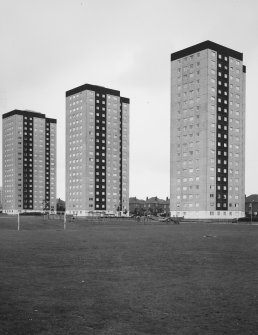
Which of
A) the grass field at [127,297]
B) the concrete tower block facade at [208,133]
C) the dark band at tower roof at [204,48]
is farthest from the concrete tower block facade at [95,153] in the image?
the grass field at [127,297]

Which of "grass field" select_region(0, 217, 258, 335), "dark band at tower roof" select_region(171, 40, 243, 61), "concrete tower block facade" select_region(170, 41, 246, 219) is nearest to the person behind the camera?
"grass field" select_region(0, 217, 258, 335)

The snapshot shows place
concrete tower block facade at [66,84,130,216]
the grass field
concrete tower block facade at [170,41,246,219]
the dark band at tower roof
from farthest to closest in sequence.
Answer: concrete tower block facade at [66,84,130,216]
the dark band at tower roof
concrete tower block facade at [170,41,246,219]
the grass field

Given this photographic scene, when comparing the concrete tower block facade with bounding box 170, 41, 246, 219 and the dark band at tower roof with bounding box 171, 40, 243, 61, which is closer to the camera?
the concrete tower block facade with bounding box 170, 41, 246, 219

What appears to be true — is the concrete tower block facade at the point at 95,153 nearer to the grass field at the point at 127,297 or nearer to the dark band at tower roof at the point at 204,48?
the dark band at tower roof at the point at 204,48

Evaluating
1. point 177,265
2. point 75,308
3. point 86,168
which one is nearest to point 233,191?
point 86,168

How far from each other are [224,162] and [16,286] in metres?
112

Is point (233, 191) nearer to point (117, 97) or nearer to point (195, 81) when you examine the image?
point (195, 81)

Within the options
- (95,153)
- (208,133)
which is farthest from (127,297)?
(95,153)

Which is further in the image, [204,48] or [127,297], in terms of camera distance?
[204,48]

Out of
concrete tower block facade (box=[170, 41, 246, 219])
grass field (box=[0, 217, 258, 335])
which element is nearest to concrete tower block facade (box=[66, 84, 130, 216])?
concrete tower block facade (box=[170, 41, 246, 219])

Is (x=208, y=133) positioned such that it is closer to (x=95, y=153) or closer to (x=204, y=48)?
(x=204, y=48)

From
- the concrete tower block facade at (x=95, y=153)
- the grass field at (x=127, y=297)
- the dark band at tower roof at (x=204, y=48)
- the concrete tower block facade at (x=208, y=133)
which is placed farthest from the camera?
the concrete tower block facade at (x=95, y=153)

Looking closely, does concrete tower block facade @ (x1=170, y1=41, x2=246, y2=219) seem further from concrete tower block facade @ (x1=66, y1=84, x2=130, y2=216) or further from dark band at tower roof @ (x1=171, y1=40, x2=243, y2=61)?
concrete tower block facade @ (x1=66, y1=84, x2=130, y2=216)

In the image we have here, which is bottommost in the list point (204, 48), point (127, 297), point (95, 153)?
point (127, 297)
